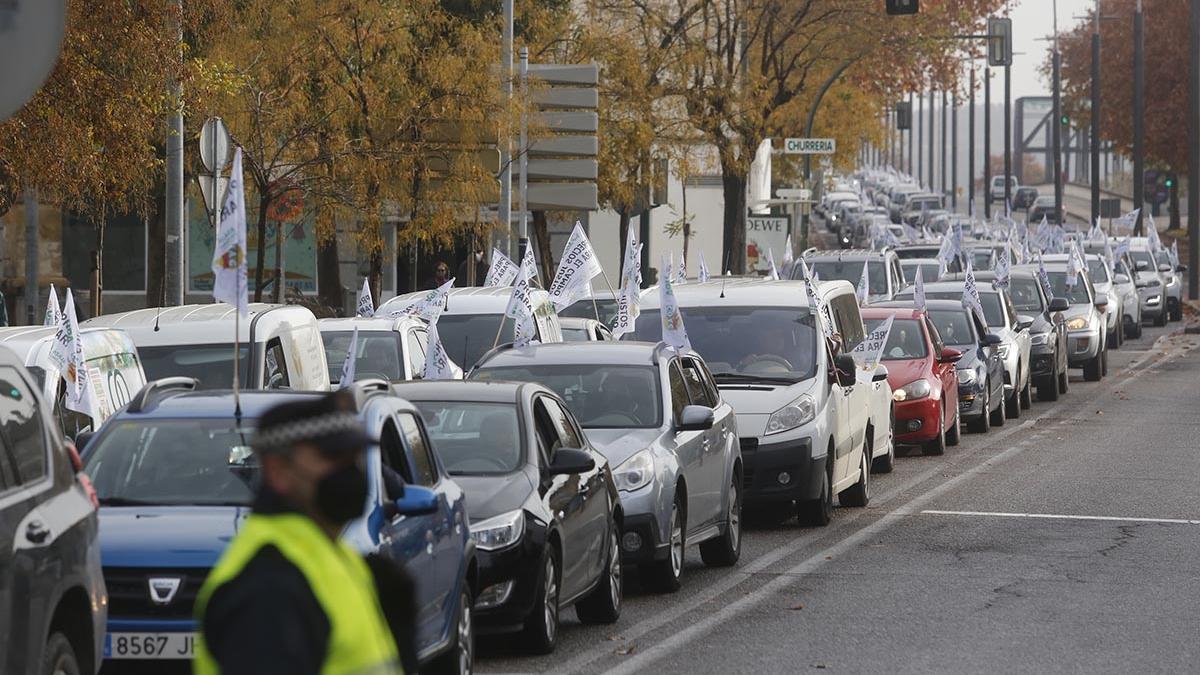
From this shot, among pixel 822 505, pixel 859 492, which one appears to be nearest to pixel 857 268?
pixel 859 492

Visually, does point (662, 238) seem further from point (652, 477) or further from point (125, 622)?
point (125, 622)

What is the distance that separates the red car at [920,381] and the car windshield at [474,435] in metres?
11.5

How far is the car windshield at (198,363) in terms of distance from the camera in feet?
52.3

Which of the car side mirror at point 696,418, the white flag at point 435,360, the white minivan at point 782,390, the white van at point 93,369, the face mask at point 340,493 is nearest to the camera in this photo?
the face mask at point 340,493

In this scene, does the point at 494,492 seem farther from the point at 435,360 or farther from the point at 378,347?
the point at 378,347

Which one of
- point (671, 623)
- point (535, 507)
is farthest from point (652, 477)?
point (535, 507)

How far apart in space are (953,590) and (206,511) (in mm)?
5508

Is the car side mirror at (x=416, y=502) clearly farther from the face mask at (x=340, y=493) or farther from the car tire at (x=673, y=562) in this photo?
the car tire at (x=673, y=562)

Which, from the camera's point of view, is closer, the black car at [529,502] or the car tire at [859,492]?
the black car at [529,502]

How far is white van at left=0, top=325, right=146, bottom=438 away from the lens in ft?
46.6

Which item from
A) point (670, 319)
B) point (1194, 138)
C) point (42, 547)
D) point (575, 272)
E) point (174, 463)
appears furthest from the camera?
point (1194, 138)

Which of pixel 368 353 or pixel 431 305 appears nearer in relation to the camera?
pixel 368 353

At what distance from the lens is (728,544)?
14422 mm

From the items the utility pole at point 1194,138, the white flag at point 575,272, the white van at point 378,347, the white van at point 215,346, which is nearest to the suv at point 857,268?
the white flag at point 575,272
